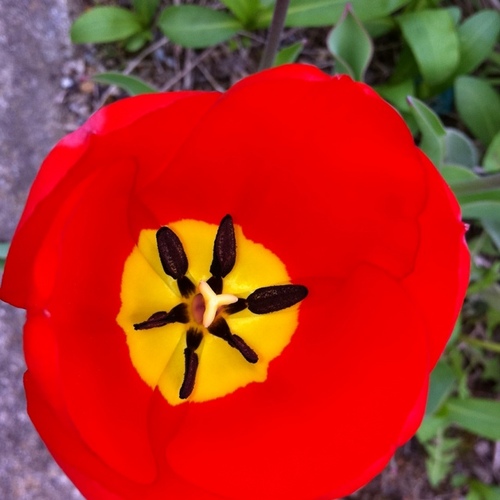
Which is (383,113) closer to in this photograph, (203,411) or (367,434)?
(367,434)

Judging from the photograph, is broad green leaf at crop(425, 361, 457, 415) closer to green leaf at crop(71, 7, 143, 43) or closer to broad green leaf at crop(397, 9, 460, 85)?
broad green leaf at crop(397, 9, 460, 85)

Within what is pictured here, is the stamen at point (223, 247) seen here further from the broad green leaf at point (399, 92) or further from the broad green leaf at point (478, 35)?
the broad green leaf at point (478, 35)

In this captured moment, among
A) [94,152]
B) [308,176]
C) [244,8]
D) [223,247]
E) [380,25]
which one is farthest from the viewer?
[380,25]

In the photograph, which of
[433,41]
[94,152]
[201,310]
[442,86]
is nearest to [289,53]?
[433,41]

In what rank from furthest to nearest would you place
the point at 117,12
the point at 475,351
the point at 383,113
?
1. the point at 475,351
2. the point at 117,12
3. the point at 383,113

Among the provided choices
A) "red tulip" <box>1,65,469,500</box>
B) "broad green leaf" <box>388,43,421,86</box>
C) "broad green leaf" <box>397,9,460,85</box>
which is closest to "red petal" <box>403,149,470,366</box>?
"red tulip" <box>1,65,469,500</box>

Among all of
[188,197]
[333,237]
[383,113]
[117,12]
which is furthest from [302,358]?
[117,12]

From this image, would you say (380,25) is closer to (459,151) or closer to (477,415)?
(459,151)

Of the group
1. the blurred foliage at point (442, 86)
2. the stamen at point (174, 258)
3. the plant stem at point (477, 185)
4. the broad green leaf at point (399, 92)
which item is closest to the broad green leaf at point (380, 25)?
the blurred foliage at point (442, 86)
